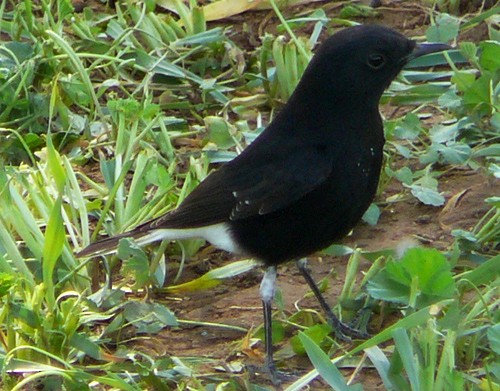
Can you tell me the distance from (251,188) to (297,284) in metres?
0.58

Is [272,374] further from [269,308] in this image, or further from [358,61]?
[358,61]

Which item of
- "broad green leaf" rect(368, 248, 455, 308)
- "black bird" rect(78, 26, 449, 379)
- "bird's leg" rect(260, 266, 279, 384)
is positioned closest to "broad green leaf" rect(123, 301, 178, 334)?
"black bird" rect(78, 26, 449, 379)

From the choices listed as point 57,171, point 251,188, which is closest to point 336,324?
point 251,188

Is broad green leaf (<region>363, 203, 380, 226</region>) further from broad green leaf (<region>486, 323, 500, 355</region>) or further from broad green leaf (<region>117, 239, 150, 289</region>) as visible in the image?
broad green leaf (<region>486, 323, 500, 355</region>)

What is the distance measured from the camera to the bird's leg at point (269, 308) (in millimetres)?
4285

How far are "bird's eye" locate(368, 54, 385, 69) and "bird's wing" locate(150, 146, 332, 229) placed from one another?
0.40 meters

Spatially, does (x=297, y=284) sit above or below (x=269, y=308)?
below

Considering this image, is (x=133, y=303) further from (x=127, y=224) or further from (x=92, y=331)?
(x=127, y=224)

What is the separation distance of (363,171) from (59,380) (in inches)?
52.3

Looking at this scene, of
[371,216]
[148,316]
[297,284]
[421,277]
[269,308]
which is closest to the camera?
[421,277]

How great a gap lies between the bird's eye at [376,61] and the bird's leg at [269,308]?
0.86 metres

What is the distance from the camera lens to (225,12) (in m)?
6.87

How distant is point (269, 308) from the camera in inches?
173

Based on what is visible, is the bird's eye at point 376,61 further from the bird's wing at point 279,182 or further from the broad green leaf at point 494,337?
the broad green leaf at point 494,337
